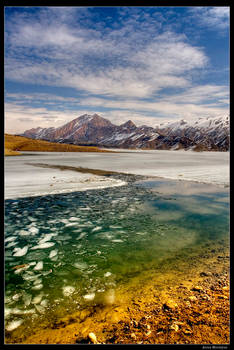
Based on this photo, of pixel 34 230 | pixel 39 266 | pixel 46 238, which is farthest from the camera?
pixel 34 230

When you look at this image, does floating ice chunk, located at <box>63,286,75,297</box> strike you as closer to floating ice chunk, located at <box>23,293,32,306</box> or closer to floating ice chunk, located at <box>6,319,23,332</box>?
floating ice chunk, located at <box>23,293,32,306</box>

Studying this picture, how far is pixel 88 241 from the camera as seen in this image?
6.59 metres

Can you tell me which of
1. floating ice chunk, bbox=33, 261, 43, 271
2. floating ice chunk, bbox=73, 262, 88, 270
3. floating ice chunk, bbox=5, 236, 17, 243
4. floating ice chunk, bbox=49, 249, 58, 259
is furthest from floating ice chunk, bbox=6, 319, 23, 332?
Answer: floating ice chunk, bbox=5, 236, 17, 243

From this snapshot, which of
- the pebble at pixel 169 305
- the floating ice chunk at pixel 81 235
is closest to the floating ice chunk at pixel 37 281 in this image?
the floating ice chunk at pixel 81 235

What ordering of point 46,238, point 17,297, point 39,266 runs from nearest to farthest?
point 17,297 < point 39,266 < point 46,238

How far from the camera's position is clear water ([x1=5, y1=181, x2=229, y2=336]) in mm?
4191

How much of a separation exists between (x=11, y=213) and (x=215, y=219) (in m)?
8.18

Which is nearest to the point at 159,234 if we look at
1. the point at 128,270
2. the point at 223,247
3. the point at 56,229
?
the point at 223,247

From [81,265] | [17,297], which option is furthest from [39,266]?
[17,297]

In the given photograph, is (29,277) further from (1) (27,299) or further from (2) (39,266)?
(1) (27,299)

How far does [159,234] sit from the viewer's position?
711cm

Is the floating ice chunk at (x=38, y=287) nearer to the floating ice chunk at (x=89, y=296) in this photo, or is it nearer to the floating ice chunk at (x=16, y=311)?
the floating ice chunk at (x=16, y=311)

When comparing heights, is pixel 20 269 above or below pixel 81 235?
below

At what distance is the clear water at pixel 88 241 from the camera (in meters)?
4.19
